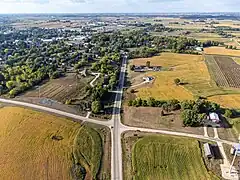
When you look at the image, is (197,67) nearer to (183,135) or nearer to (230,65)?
(230,65)

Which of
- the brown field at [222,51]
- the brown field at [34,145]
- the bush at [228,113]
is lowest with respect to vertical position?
the brown field at [34,145]

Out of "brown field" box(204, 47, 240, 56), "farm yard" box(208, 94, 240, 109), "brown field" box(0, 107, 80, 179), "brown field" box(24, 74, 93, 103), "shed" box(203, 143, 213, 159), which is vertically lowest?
"brown field" box(0, 107, 80, 179)

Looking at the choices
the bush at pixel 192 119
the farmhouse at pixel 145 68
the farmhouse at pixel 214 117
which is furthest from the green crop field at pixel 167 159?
the farmhouse at pixel 145 68

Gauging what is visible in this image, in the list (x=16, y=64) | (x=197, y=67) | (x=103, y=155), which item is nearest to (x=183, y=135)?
(x=103, y=155)

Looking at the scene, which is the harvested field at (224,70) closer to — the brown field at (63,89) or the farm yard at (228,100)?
the farm yard at (228,100)

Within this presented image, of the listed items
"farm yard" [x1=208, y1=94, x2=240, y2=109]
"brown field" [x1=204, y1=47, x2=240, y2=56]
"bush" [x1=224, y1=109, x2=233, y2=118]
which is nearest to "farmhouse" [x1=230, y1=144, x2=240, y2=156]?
"bush" [x1=224, y1=109, x2=233, y2=118]

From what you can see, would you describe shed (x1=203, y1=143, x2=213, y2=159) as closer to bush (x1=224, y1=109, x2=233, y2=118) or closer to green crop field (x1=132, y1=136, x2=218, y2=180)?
green crop field (x1=132, y1=136, x2=218, y2=180)

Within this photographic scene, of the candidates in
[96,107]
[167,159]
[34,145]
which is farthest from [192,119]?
[34,145]
